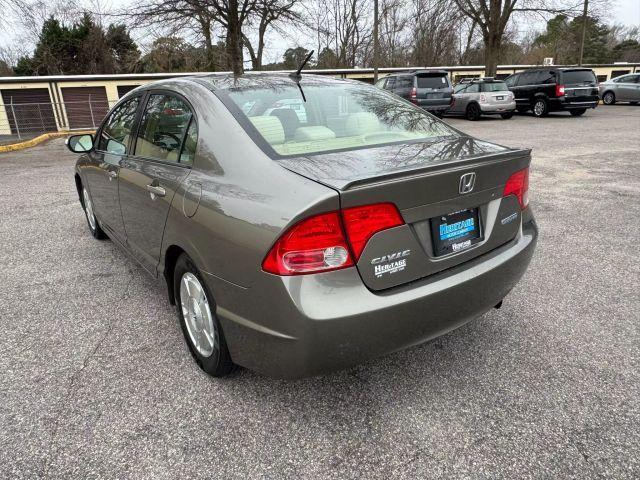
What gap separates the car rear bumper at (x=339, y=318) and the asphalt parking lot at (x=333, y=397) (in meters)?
0.38

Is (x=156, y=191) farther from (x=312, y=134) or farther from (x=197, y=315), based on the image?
(x=312, y=134)

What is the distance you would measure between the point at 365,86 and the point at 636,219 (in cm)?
373

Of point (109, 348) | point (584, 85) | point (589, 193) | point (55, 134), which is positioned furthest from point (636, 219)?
point (55, 134)

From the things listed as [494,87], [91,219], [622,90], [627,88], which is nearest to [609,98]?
[622,90]

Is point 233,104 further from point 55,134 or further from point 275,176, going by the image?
point 55,134

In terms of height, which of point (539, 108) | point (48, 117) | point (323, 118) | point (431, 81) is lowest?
point (539, 108)

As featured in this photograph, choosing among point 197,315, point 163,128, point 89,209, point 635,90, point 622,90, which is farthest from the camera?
point 622,90

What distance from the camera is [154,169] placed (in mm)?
2740

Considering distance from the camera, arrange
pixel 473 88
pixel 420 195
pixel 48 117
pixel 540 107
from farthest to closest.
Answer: pixel 48 117 < pixel 540 107 < pixel 473 88 < pixel 420 195

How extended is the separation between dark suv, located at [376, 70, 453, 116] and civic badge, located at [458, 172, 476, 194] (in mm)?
15086

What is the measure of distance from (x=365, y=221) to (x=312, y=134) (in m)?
0.86

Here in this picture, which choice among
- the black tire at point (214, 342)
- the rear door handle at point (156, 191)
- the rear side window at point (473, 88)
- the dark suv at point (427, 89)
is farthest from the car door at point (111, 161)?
the rear side window at point (473, 88)

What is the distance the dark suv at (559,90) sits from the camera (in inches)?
671

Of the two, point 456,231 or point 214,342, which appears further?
point 214,342
